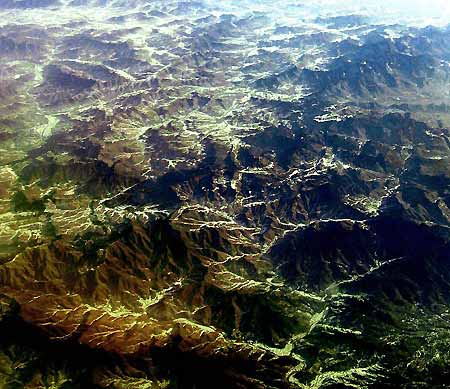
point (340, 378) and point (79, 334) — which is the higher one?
point (79, 334)

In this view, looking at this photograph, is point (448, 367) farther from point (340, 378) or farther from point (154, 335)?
point (154, 335)

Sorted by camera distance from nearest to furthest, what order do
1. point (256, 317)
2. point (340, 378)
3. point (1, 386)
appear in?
point (1, 386)
point (340, 378)
point (256, 317)

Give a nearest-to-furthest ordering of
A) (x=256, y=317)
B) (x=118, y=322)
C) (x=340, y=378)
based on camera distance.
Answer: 1. (x=340, y=378)
2. (x=118, y=322)
3. (x=256, y=317)

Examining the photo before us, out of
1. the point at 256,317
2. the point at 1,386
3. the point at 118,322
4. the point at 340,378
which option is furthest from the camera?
the point at 256,317

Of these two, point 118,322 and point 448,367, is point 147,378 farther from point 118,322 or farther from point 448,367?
point 448,367

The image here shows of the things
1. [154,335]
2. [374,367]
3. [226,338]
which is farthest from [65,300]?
[374,367]

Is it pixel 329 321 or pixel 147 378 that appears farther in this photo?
pixel 329 321

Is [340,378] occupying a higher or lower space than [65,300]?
lower

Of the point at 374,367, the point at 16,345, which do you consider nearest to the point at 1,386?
the point at 16,345

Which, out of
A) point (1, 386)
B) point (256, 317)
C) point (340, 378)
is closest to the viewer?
point (1, 386)
